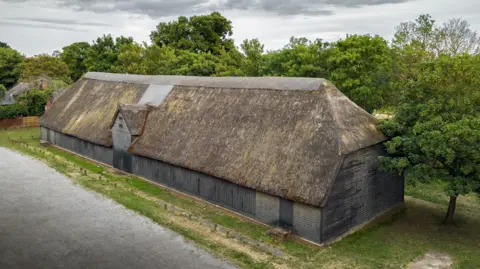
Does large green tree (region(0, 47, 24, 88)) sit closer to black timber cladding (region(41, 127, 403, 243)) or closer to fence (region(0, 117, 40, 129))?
fence (region(0, 117, 40, 129))

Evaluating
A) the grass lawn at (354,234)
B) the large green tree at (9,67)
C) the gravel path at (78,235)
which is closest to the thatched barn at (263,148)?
the grass lawn at (354,234)

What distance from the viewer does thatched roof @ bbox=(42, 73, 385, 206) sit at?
21.2 meters

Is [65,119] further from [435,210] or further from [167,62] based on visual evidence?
[435,210]

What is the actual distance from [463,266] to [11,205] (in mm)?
25213

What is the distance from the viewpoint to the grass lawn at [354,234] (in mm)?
18516

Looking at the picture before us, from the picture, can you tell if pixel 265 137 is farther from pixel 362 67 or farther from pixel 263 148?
pixel 362 67

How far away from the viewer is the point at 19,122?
177 feet

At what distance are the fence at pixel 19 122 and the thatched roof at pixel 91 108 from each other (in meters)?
11.8

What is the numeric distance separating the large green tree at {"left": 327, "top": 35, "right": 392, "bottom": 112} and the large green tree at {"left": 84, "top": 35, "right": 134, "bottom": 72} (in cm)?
4815

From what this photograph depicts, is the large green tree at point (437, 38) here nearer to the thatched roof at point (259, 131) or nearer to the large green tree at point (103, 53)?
the thatched roof at point (259, 131)

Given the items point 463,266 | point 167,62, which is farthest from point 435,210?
point 167,62

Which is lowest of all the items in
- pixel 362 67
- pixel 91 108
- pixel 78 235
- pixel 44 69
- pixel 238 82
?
pixel 78 235

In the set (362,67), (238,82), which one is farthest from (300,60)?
(238,82)

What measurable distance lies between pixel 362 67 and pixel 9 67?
247 feet
